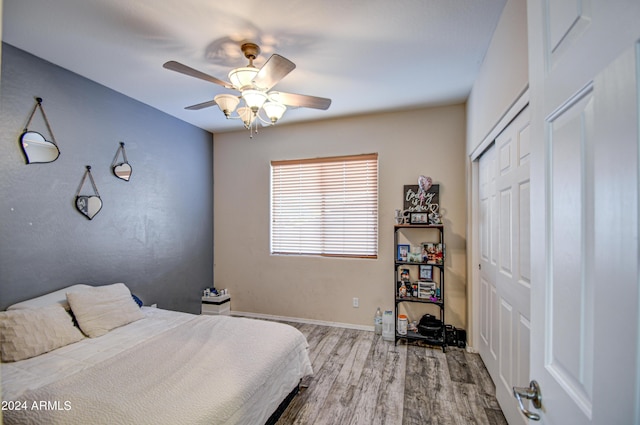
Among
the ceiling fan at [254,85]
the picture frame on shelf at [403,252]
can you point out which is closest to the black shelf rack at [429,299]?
the picture frame on shelf at [403,252]

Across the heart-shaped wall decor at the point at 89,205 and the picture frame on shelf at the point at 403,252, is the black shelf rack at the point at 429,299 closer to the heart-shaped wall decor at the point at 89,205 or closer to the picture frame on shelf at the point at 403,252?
the picture frame on shelf at the point at 403,252

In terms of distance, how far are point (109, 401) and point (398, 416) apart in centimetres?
182

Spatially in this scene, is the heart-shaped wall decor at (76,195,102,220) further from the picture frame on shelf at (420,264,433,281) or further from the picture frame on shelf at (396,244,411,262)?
the picture frame on shelf at (420,264,433,281)

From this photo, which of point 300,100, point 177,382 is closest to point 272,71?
point 300,100

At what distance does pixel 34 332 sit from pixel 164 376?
1.17m

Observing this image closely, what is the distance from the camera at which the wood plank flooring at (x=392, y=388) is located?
2107 millimetres

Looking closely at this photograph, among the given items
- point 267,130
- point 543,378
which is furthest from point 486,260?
point 267,130

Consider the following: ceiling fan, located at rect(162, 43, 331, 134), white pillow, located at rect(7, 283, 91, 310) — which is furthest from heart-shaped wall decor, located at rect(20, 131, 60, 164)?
ceiling fan, located at rect(162, 43, 331, 134)

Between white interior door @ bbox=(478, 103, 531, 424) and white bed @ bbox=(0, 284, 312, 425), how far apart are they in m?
1.49

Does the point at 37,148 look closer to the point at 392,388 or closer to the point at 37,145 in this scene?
the point at 37,145

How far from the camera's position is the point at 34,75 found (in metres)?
2.41

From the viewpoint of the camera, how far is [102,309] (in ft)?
8.16

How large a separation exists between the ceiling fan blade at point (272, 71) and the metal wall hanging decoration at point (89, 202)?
201 centimetres

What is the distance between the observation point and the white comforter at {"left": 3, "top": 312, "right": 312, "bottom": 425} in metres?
1.41
